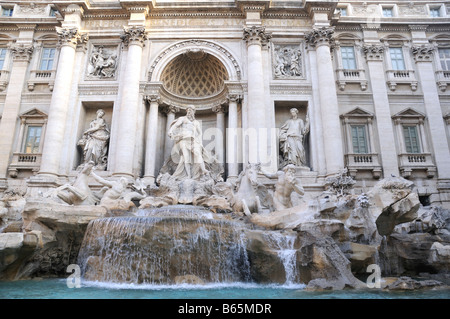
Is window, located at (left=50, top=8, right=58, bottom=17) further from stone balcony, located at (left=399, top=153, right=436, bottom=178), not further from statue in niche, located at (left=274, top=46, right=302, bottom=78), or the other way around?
stone balcony, located at (left=399, top=153, right=436, bottom=178)

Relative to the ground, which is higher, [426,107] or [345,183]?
[426,107]

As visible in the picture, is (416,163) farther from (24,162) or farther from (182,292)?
(24,162)

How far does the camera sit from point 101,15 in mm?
18906

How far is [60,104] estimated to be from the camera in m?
16.9

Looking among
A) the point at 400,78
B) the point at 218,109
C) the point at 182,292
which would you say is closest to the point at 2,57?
the point at 218,109

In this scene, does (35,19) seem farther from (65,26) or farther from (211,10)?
(211,10)

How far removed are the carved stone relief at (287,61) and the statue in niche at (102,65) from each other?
9413 millimetres

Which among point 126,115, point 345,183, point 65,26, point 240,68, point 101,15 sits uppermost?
point 101,15

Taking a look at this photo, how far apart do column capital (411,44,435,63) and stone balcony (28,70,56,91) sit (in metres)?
21.6

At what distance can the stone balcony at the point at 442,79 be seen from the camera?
60.9 feet

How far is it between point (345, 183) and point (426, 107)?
7.89 metres

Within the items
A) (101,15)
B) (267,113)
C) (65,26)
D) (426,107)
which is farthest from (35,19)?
(426,107)

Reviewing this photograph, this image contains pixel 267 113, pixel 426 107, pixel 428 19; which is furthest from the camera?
pixel 428 19

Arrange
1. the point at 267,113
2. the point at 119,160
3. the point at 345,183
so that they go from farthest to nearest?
the point at 267,113, the point at 119,160, the point at 345,183
